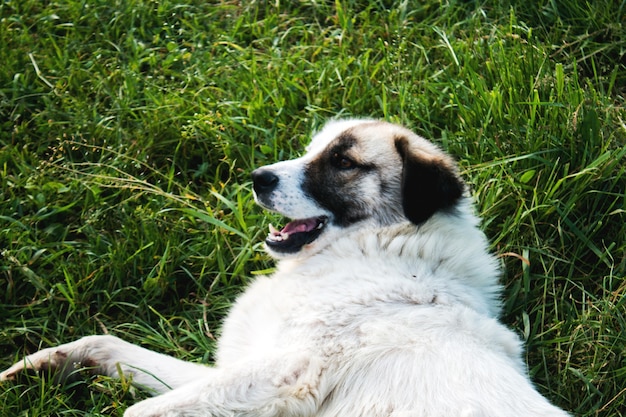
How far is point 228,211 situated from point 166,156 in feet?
1.96

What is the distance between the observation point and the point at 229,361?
12.0 ft

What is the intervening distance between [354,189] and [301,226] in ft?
1.01

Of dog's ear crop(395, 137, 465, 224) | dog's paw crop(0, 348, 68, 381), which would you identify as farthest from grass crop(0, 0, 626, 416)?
dog's ear crop(395, 137, 465, 224)

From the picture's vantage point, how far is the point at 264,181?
12.9 feet

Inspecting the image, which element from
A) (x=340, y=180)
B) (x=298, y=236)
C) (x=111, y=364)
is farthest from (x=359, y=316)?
(x=111, y=364)

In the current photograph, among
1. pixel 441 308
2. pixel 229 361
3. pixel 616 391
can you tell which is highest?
pixel 441 308

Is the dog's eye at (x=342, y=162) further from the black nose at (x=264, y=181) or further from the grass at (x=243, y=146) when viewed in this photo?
the grass at (x=243, y=146)

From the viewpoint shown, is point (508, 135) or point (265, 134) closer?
point (508, 135)

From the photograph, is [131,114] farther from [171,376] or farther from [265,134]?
[171,376]

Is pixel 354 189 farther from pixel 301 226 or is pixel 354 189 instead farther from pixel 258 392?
pixel 258 392

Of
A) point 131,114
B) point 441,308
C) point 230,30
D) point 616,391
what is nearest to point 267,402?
point 441,308

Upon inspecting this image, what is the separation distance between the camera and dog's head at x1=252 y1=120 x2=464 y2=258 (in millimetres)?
3781

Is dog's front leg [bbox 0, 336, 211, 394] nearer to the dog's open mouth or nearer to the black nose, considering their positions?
the dog's open mouth

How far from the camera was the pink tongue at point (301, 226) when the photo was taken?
155 inches
